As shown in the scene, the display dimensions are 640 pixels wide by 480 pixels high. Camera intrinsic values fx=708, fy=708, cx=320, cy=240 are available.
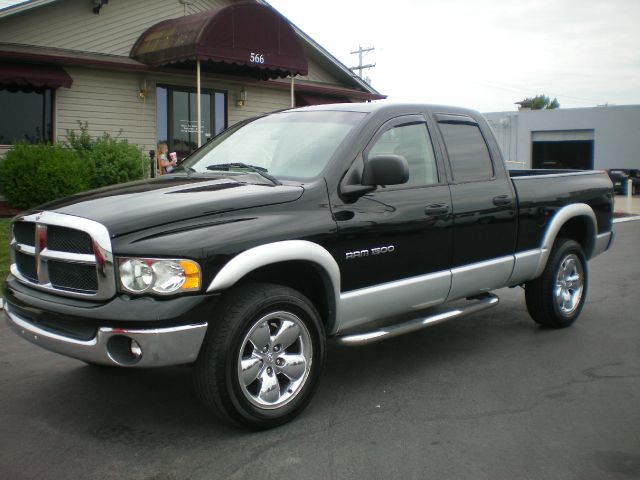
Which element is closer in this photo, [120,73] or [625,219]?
[120,73]

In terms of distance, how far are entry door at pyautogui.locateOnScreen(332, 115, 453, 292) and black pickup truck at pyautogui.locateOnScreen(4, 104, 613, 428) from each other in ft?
0.04

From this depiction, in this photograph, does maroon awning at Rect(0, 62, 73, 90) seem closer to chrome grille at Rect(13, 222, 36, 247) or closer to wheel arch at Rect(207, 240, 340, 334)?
chrome grille at Rect(13, 222, 36, 247)

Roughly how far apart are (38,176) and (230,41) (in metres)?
5.16

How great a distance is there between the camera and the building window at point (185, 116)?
712 inches

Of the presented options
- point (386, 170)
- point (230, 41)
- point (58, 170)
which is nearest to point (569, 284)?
point (386, 170)

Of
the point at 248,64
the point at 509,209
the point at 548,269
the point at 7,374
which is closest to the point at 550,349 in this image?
the point at 548,269

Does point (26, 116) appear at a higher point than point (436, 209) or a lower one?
higher

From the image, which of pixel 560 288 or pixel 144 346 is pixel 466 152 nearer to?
pixel 560 288

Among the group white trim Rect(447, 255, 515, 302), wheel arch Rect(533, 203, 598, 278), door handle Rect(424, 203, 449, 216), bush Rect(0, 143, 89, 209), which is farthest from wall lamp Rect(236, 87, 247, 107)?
door handle Rect(424, 203, 449, 216)

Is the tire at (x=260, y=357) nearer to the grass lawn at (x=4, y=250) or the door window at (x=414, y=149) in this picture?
the door window at (x=414, y=149)

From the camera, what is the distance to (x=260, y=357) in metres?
4.07

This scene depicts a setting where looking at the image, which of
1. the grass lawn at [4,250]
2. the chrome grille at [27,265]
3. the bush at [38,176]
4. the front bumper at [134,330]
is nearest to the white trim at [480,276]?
the front bumper at [134,330]

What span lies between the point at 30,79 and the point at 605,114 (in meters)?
34.0

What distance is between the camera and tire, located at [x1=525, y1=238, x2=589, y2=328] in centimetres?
638
